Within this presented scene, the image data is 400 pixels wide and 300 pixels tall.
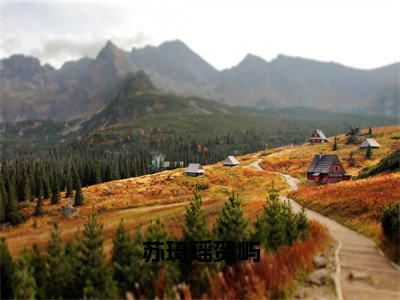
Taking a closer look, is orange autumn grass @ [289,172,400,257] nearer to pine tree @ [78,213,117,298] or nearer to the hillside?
the hillside

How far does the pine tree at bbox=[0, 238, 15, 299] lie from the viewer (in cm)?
2000

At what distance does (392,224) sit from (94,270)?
1899cm

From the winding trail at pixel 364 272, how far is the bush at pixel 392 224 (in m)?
1.30

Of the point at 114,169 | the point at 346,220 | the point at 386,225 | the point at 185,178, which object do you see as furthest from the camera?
the point at 114,169

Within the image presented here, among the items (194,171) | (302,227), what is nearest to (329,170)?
(194,171)

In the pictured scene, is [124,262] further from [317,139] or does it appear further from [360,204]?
[317,139]

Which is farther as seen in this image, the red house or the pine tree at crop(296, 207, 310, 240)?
the red house

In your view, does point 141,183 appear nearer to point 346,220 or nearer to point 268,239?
point 346,220

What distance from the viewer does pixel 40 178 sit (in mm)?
104625

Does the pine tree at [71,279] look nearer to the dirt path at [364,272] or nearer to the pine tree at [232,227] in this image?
the pine tree at [232,227]

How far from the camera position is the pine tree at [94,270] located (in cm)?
1889

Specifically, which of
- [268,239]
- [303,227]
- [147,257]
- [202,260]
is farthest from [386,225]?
[147,257]

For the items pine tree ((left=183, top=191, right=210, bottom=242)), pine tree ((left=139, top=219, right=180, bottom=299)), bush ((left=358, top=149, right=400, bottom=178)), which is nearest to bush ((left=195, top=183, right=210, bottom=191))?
bush ((left=358, top=149, right=400, bottom=178))

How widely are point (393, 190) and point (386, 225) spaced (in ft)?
47.0
